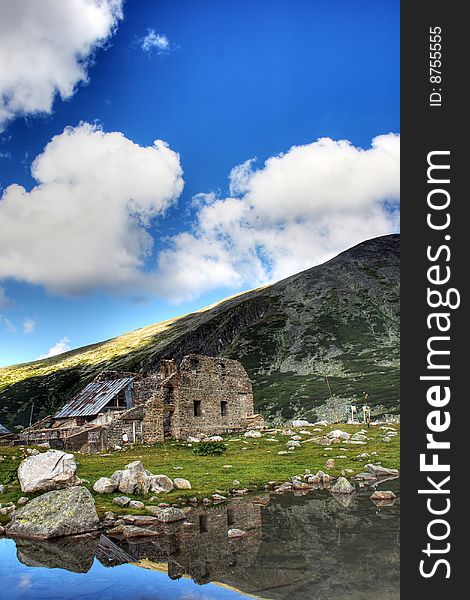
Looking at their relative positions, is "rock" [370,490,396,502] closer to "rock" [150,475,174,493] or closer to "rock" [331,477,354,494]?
"rock" [331,477,354,494]

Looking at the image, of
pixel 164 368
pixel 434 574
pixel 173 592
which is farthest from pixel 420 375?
pixel 164 368

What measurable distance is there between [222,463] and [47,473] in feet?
38.9

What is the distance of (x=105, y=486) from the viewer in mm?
18328

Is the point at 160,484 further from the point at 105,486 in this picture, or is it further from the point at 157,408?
the point at 157,408

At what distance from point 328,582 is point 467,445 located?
13.8 feet

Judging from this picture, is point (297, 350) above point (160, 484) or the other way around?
above

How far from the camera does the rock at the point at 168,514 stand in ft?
50.0

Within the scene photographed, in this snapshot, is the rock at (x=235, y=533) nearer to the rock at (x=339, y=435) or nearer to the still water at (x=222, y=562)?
the still water at (x=222, y=562)

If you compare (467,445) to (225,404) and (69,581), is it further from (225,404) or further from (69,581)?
(225,404)

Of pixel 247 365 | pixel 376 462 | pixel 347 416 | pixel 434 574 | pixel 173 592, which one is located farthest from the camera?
pixel 247 365

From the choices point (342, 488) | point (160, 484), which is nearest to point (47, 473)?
point (160, 484)

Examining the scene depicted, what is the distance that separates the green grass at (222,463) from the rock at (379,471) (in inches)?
22.5

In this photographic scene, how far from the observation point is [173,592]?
9.55 meters

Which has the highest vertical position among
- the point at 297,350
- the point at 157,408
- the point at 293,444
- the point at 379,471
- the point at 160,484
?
the point at 297,350
